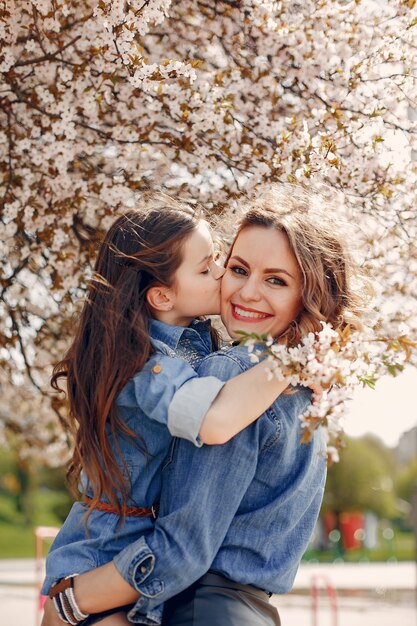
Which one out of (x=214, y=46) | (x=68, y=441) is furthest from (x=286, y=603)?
(x=214, y=46)

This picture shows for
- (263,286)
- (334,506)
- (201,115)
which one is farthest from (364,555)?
(263,286)

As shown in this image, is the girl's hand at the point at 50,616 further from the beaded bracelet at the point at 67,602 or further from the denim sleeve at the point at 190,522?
→ the denim sleeve at the point at 190,522

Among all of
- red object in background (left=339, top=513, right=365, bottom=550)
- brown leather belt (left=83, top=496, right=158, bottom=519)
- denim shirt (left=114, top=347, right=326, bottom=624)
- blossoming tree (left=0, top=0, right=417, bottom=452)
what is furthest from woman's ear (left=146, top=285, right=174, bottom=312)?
red object in background (left=339, top=513, right=365, bottom=550)

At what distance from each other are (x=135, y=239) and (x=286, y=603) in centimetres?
1203

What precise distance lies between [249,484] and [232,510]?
9 cm

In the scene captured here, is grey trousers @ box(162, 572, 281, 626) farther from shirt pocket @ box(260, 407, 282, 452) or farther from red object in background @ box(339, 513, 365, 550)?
red object in background @ box(339, 513, 365, 550)

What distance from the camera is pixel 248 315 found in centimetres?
254

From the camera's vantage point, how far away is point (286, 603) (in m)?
13.7

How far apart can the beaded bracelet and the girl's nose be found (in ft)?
2.84

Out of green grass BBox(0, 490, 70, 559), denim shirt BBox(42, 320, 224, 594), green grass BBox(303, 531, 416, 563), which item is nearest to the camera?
denim shirt BBox(42, 320, 224, 594)

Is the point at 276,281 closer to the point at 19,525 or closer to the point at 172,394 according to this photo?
the point at 172,394

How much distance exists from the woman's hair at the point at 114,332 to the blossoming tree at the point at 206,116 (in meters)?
1.02

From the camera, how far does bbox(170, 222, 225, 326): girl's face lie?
258 cm

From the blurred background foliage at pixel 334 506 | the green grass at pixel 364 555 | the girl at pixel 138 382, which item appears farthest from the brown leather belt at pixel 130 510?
the green grass at pixel 364 555
